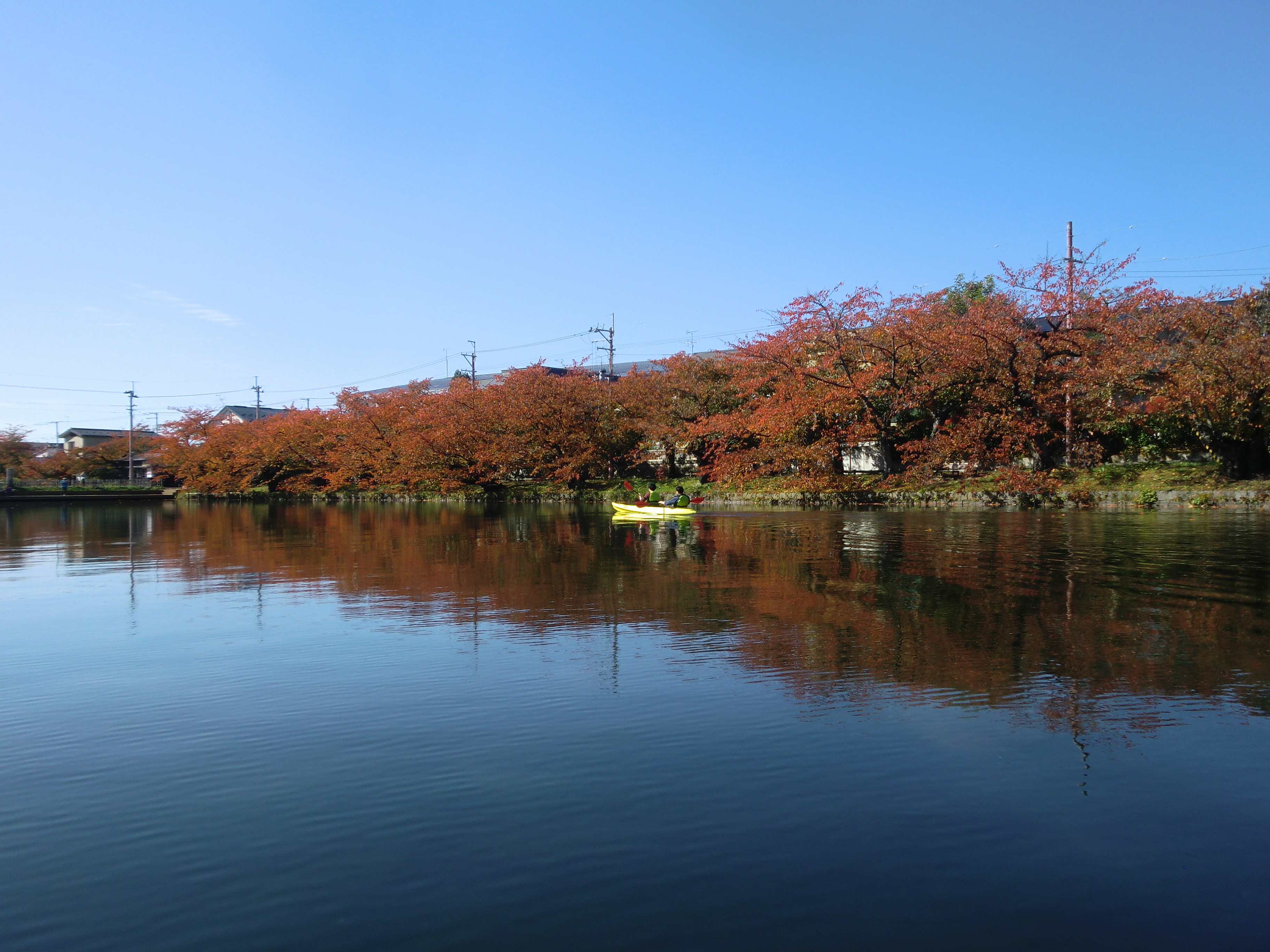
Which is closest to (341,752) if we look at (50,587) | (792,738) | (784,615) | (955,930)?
(792,738)

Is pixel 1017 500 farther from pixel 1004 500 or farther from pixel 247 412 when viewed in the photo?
pixel 247 412

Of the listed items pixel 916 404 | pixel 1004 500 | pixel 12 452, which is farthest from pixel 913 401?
pixel 12 452

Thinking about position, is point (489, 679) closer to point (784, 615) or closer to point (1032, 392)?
point (784, 615)

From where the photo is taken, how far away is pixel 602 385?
45.4m

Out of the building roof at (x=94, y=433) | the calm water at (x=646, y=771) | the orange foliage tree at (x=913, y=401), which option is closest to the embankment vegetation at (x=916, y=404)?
the orange foliage tree at (x=913, y=401)

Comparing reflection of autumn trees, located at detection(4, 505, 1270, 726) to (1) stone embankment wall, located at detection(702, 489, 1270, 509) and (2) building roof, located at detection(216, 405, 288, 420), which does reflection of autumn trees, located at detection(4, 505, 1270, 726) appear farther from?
(2) building roof, located at detection(216, 405, 288, 420)

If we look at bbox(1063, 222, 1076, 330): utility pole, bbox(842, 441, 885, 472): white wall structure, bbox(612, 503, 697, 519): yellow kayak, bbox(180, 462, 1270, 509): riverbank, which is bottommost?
bbox(612, 503, 697, 519): yellow kayak

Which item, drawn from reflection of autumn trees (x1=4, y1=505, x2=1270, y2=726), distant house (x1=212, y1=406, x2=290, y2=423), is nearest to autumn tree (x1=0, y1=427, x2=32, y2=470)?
distant house (x1=212, y1=406, x2=290, y2=423)

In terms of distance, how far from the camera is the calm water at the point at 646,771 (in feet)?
11.9

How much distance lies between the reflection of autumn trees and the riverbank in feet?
12.3

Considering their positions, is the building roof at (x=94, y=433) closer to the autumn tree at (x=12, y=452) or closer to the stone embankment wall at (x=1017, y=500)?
the autumn tree at (x=12, y=452)

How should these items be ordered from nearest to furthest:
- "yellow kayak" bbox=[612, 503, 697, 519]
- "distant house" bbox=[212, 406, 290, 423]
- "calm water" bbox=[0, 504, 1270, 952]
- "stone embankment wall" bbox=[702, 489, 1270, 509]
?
"calm water" bbox=[0, 504, 1270, 952], "stone embankment wall" bbox=[702, 489, 1270, 509], "yellow kayak" bbox=[612, 503, 697, 519], "distant house" bbox=[212, 406, 290, 423]

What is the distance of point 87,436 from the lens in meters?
90.4

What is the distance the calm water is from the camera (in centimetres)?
361
